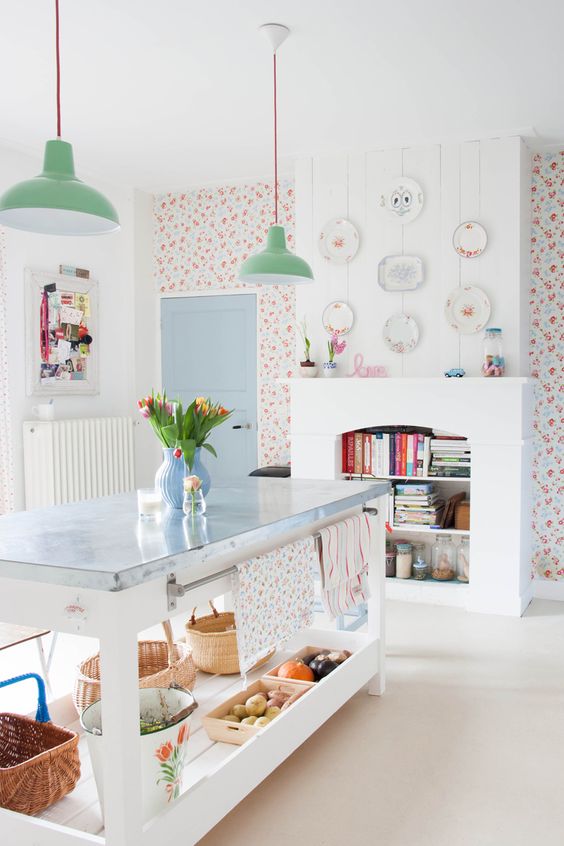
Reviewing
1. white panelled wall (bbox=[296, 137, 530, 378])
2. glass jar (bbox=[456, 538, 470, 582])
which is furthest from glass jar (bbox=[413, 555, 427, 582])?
white panelled wall (bbox=[296, 137, 530, 378])

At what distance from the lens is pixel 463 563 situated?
4.93 metres

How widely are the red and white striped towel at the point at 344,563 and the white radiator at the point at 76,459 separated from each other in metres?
2.48

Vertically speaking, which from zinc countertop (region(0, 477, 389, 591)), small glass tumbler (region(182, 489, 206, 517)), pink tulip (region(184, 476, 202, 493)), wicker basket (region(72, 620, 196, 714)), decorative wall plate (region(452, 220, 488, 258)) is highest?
decorative wall plate (region(452, 220, 488, 258))

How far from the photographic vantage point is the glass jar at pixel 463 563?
489 cm

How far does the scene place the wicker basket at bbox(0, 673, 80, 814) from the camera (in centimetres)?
224

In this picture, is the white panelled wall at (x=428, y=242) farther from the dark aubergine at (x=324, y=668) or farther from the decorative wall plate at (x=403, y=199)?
the dark aubergine at (x=324, y=668)

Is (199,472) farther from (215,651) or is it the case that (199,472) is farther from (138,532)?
(215,651)

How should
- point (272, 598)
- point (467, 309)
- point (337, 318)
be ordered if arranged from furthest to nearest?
point (337, 318) < point (467, 309) < point (272, 598)

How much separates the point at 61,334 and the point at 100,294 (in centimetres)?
56

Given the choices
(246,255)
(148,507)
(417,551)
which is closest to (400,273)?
(246,255)

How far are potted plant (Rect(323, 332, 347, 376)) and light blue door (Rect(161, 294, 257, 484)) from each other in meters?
0.93

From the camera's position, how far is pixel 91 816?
2.28 metres

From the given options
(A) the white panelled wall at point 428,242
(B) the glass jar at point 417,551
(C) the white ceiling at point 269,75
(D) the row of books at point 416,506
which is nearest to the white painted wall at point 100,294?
(C) the white ceiling at point 269,75

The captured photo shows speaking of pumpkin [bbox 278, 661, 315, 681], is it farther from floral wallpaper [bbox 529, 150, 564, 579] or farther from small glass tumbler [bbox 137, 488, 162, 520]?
floral wallpaper [bbox 529, 150, 564, 579]
